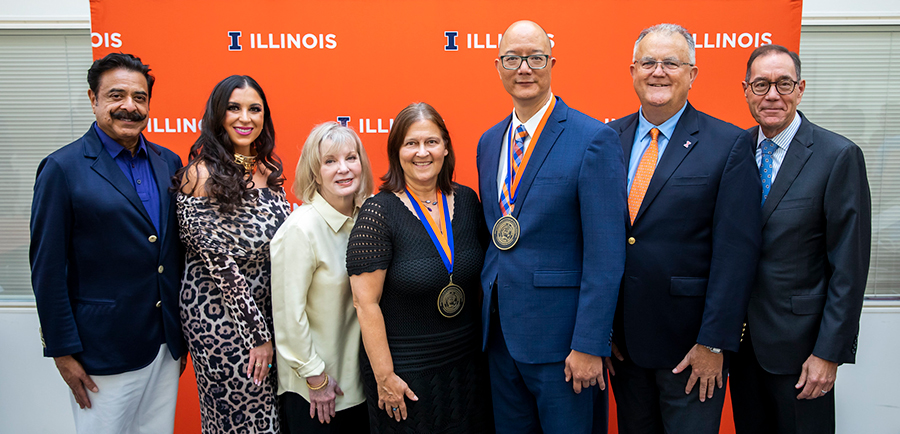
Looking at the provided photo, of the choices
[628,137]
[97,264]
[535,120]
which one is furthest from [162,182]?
[628,137]

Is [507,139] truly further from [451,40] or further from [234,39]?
[234,39]

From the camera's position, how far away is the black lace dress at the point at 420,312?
190 centimetres

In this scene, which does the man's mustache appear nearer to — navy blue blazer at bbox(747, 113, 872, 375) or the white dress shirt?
the white dress shirt

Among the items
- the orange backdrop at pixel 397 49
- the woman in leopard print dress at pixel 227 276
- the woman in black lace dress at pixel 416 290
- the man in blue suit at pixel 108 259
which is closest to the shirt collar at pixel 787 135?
the orange backdrop at pixel 397 49

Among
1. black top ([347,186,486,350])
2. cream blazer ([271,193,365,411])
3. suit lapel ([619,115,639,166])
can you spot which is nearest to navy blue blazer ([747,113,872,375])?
suit lapel ([619,115,639,166])

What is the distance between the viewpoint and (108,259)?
2.04 m

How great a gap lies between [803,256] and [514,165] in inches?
49.8

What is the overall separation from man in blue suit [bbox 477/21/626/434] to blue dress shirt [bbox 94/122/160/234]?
1.54 metres

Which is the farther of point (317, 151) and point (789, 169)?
point (317, 151)

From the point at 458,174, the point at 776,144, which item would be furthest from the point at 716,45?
the point at 458,174

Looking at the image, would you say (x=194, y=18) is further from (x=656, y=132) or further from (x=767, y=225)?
(x=767, y=225)

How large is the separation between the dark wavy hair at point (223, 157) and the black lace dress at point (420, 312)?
603mm

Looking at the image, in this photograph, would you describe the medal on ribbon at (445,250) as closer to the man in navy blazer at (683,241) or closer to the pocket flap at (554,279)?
the pocket flap at (554,279)

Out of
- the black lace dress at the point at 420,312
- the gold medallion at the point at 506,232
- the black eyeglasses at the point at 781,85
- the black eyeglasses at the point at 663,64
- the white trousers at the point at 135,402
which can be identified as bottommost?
the white trousers at the point at 135,402
